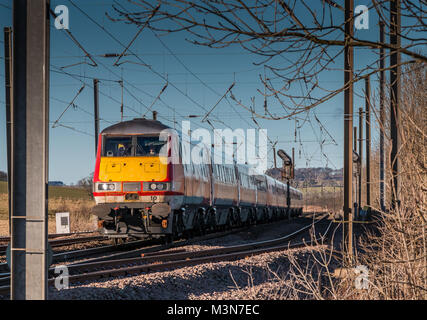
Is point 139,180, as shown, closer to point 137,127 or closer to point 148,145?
point 148,145

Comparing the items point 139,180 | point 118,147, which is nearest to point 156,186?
point 139,180

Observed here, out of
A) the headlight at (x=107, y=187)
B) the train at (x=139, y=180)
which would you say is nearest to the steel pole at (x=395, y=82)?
the train at (x=139, y=180)

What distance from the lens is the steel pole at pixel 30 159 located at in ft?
19.5

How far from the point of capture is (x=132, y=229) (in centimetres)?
1578

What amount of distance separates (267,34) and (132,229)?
1221 cm

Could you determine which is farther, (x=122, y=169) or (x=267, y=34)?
(x=122, y=169)

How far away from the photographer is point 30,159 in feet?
19.6

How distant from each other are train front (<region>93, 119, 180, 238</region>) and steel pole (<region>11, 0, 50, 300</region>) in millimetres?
9163

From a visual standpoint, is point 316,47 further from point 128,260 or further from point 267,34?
point 128,260

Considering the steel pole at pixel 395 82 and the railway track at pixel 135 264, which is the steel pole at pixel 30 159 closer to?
the railway track at pixel 135 264

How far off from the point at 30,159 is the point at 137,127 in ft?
32.1

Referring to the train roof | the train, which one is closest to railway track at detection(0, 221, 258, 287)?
the train

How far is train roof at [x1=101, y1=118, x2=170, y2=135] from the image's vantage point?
15664 millimetres
